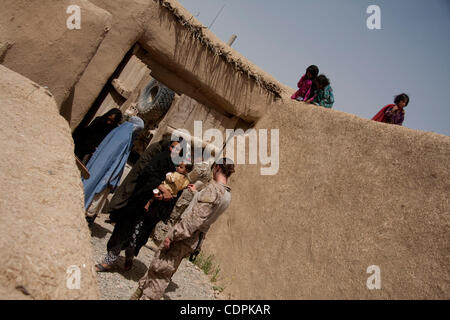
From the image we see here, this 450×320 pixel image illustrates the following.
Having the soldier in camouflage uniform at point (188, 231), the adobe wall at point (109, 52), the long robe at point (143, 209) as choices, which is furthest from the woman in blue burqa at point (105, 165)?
the soldier in camouflage uniform at point (188, 231)

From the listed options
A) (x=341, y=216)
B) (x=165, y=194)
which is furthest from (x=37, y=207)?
(x=341, y=216)

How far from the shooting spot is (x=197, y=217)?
2.96 metres

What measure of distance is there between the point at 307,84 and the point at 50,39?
3909 millimetres

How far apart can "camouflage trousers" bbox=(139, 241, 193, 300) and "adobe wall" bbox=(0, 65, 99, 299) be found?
1325mm

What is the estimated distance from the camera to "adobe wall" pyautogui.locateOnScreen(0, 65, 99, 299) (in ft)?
3.55

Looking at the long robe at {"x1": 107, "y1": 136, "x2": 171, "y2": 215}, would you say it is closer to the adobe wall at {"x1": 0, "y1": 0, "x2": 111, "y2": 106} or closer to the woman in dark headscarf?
the woman in dark headscarf

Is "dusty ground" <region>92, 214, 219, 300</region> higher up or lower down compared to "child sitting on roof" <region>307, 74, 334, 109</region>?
lower down

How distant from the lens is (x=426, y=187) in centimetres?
312

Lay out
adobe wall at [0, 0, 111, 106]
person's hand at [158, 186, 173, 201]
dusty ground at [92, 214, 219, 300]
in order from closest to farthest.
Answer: adobe wall at [0, 0, 111, 106], dusty ground at [92, 214, 219, 300], person's hand at [158, 186, 173, 201]

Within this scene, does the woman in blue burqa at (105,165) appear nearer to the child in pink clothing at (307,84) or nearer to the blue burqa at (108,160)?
the blue burqa at (108,160)

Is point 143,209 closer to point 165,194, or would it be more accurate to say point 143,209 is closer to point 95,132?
point 165,194

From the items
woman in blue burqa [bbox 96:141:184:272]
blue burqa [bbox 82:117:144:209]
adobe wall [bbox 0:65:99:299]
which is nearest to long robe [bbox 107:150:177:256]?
woman in blue burqa [bbox 96:141:184:272]

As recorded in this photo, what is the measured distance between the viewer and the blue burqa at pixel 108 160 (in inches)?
167
